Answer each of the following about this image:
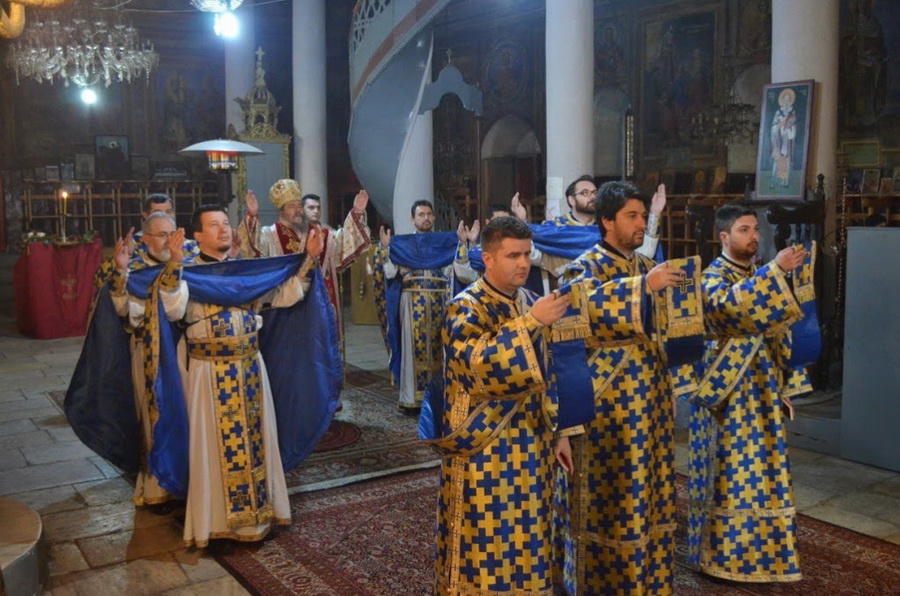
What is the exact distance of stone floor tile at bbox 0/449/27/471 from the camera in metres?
5.97

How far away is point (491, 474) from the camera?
2.93m

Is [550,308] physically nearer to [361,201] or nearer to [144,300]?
[144,300]

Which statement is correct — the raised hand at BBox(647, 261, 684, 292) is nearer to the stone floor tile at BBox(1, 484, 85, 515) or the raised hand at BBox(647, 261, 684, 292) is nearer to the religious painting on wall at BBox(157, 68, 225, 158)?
the stone floor tile at BBox(1, 484, 85, 515)

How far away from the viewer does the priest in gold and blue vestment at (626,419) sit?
3346 millimetres

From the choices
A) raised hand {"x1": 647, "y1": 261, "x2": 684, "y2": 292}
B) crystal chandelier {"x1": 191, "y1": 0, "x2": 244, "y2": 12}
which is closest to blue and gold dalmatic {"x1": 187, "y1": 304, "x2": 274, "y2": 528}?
raised hand {"x1": 647, "y1": 261, "x2": 684, "y2": 292}

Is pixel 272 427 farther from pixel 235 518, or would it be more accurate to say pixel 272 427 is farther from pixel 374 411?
pixel 374 411

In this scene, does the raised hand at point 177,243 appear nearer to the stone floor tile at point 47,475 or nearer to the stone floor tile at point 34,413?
the stone floor tile at point 47,475

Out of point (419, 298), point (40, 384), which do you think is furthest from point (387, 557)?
point (40, 384)

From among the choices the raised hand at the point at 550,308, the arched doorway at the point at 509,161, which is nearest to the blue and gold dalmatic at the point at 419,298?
the raised hand at the point at 550,308

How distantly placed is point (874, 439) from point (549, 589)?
3606 millimetres

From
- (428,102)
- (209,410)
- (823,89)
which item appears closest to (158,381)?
(209,410)

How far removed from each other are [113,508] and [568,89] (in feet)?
20.5

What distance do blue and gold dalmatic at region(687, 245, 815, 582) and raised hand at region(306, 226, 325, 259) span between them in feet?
6.39

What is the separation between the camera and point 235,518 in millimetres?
4410
